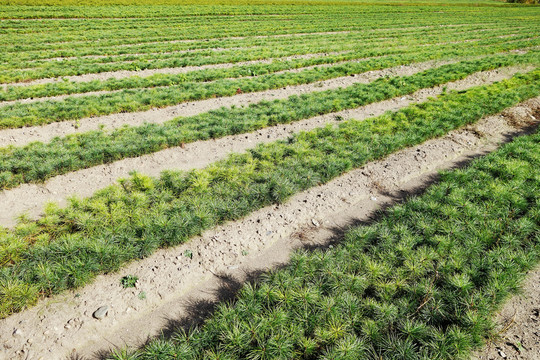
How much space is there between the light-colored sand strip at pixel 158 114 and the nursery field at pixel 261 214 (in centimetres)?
11

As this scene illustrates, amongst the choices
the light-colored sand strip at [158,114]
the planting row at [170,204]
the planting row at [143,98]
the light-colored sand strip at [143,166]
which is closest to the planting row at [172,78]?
the planting row at [143,98]

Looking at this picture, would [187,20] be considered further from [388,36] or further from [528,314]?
[528,314]

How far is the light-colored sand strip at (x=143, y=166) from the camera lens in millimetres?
7747

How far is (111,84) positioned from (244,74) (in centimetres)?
773

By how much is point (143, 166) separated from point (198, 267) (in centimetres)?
490

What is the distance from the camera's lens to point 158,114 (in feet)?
42.1

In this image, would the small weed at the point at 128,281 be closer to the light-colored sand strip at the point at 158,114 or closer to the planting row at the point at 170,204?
the planting row at the point at 170,204

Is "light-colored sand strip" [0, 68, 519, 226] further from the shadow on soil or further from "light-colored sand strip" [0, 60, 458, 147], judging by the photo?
the shadow on soil

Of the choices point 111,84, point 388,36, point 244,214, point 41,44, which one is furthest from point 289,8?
point 244,214

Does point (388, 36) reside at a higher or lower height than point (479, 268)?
higher

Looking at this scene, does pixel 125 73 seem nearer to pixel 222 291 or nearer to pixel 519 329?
pixel 222 291

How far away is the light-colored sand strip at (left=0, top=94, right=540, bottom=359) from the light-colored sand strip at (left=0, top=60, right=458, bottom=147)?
24.7 ft

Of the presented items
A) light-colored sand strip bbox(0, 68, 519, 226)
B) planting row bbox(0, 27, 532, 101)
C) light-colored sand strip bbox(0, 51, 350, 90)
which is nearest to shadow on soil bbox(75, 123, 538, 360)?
light-colored sand strip bbox(0, 68, 519, 226)

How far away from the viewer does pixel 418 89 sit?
1636cm
